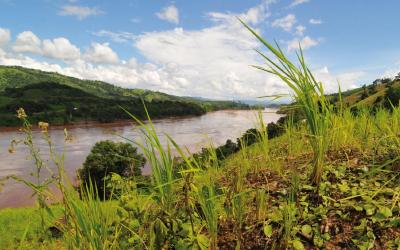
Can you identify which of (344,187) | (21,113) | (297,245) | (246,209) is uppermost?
(21,113)

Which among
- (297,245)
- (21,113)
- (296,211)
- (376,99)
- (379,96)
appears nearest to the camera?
(297,245)

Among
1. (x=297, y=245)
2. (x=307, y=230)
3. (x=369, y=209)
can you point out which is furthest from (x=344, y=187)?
(x=297, y=245)

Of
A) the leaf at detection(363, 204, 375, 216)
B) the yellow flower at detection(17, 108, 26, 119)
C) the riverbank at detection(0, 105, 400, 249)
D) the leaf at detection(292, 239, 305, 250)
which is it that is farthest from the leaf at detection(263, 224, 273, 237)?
the yellow flower at detection(17, 108, 26, 119)

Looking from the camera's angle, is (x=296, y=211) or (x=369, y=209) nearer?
(x=369, y=209)

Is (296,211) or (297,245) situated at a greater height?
(296,211)

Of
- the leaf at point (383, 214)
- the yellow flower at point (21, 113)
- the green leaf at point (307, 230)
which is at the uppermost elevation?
the yellow flower at point (21, 113)

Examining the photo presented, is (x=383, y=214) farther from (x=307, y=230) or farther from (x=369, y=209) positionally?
(x=307, y=230)

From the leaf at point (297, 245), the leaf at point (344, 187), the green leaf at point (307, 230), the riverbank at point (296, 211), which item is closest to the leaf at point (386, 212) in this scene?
the riverbank at point (296, 211)

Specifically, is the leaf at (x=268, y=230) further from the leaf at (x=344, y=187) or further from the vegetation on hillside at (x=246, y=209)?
the leaf at (x=344, y=187)

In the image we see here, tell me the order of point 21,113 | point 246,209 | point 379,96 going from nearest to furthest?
point 21,113, point 246,209, point 379,96

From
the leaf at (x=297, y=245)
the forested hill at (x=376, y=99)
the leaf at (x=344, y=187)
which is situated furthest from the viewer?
the forested hill at (x=376, y=99)

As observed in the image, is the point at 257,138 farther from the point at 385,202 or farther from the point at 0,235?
the point at 0,235

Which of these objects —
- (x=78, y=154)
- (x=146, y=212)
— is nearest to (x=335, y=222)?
(x=146, y=212)

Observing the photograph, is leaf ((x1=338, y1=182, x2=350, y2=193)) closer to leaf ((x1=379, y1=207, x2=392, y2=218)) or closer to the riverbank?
the riverbank
